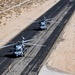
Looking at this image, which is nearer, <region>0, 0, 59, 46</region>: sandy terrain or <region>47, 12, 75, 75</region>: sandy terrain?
<region>47, 12, 75, 75</region>: sandy terrain

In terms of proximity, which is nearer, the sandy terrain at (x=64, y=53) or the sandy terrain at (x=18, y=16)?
the sandy terrain at (x=64, y=53)

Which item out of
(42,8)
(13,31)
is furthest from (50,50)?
(42,8)

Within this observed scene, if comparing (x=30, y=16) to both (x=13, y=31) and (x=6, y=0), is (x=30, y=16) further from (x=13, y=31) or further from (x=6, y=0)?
(x=6, y=0)

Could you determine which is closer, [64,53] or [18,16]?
[64,53]
